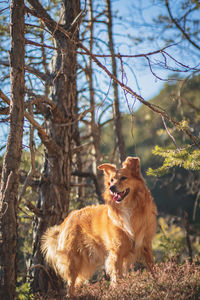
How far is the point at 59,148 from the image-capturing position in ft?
20.9

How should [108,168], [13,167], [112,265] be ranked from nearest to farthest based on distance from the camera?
[13,167] → [112,265] → [108,168]

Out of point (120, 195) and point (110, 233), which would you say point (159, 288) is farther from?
point (120, 195)

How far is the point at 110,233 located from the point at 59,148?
1909 mm

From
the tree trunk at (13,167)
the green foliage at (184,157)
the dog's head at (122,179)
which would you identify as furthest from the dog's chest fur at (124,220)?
the tree trunk at (13,167)

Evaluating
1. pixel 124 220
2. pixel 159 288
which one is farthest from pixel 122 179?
pixel 159 288

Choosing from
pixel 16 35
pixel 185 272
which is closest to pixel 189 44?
pixel 16 35

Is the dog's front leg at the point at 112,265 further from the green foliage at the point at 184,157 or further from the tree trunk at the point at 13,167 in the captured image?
the tree trunk at the point at 13,167

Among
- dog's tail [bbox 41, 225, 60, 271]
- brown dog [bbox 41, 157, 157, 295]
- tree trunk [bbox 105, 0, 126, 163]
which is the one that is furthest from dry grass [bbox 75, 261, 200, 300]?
tree trunk [bbox 105, 0, 126, 163]

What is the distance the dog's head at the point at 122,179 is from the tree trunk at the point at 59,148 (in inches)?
38.1

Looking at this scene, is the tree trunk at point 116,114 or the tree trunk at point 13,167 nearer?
the tree trunk at point 13,167

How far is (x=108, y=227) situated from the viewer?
586 cm

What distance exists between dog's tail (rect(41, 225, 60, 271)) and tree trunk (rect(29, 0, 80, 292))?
188 millimetres

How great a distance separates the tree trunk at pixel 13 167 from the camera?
4031 mm

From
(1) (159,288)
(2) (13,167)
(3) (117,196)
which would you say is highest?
(2) (13,167)
